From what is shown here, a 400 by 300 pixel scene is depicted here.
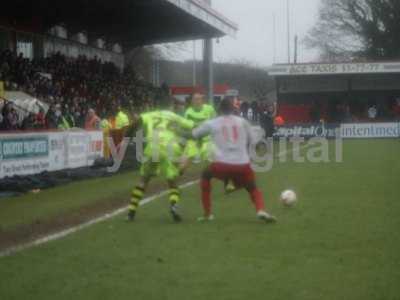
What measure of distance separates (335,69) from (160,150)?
36.9m

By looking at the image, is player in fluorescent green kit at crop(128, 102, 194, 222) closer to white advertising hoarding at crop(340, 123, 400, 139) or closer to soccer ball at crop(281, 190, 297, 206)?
soccer ball at crop(281, 190, 297, 206)

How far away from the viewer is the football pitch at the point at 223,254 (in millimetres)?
7801

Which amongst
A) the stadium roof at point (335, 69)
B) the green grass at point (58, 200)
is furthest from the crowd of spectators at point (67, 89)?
the stadium roof at point (335, 69)

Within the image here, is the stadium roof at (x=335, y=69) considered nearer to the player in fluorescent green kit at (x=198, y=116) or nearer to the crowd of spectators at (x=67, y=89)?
the crowd of spectators at (x=67, y=89)

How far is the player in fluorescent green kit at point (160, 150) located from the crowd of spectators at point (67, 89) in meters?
12.2

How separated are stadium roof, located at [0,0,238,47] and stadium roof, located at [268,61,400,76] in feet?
12.5

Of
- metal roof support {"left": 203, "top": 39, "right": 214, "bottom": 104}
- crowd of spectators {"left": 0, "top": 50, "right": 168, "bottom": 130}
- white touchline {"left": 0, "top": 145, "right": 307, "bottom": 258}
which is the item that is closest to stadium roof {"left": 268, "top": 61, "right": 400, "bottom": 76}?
metal roof support {"left": 203, "top": 39, "right": 214, "bottom": 104}

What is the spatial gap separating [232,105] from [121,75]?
34.0 meters

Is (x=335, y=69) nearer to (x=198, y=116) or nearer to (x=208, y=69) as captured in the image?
(x=208, y=69)

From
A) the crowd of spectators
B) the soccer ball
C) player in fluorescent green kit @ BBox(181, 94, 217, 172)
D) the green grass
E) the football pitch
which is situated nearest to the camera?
the football pitch

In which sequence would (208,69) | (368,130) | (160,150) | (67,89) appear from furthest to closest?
(208,69)
(368,130)
(67,89)
(160,150)

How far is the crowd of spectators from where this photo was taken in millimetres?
27156

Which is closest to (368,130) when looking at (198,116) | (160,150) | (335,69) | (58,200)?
(335,69)

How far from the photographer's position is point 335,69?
48719 millimetres
